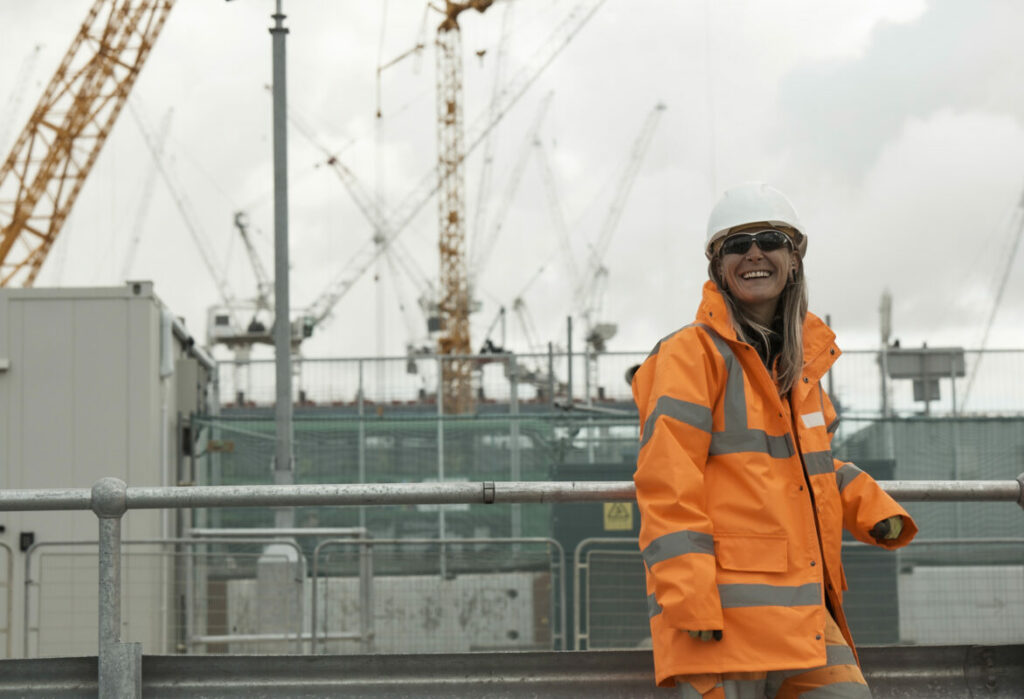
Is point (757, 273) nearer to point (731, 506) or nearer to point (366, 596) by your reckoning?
point (731, 506)

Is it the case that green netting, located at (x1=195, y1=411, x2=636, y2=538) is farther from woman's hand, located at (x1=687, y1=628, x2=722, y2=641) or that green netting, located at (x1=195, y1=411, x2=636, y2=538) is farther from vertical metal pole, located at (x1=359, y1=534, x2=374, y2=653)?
woman's hand, located at (x1=687, y1=628, x2=722, y2=641)

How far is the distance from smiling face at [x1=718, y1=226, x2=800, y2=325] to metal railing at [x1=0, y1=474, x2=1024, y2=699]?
723 mm

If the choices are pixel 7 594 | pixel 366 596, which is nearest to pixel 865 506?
pixel 366 596

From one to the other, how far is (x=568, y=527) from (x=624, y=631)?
2031 millimetres

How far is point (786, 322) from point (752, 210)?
361mm

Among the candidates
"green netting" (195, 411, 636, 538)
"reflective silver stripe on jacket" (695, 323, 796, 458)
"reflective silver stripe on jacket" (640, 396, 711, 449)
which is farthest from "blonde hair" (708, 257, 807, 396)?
"green netting" (195, 411, 636, 538)

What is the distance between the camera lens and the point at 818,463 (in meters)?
3.69

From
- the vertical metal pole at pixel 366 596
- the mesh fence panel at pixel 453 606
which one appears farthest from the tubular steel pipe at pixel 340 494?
the mesh fence panel at pixel 453 606

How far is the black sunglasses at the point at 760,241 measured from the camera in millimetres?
3836

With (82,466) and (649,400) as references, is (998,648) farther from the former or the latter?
(82,466)

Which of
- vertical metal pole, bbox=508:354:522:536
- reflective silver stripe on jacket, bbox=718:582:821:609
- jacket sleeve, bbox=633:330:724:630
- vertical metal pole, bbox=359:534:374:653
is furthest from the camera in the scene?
vertical metal pole, bbox=508:354:522:536

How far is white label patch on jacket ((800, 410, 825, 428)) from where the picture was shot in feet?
12.2

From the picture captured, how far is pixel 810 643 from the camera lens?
343cm

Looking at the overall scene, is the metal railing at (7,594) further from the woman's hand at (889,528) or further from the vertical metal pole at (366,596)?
the woman's hand at (889,528)
